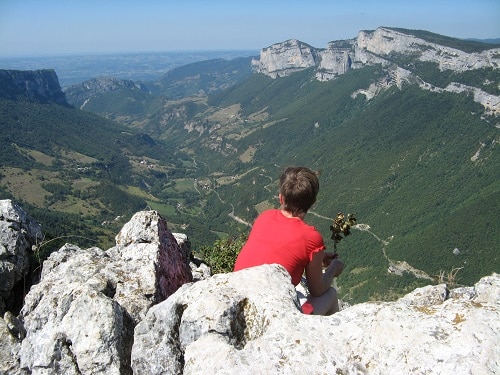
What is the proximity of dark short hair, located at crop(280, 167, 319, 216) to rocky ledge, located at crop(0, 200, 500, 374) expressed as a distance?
5.40 ft

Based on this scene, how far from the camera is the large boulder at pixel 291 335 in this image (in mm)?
7078

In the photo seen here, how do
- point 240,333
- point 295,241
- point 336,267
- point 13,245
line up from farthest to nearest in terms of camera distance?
point 13,245 < point 336,267 < point 295,241 < point 240,333

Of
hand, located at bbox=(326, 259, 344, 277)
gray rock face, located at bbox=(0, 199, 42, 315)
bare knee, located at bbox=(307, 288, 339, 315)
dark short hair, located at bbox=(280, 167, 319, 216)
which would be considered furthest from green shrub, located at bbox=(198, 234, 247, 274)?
dark short hair, located at bbox=(280, 167, 319, 216)

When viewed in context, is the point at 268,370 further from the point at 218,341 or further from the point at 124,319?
the point at 124,319

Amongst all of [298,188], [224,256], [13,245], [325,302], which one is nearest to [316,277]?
[325,302]

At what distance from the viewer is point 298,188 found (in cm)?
977

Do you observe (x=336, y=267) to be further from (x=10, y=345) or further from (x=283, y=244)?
(x=10, y=345)

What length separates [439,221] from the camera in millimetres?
156000

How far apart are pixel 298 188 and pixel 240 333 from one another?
11.9ft

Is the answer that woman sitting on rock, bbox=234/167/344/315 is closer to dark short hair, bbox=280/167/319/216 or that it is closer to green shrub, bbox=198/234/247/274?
dark short hair, bbox=280/167/319/216

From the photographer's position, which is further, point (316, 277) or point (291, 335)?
point (316, 277)

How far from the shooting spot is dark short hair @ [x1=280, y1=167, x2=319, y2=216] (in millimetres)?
9750

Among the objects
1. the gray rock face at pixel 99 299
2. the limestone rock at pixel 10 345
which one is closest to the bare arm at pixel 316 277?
the gray rock face at pixel 99 299

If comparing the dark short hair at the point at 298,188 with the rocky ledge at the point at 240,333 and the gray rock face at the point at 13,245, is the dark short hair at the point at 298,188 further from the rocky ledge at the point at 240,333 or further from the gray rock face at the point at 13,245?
the gray rock face at the point at 13,245
